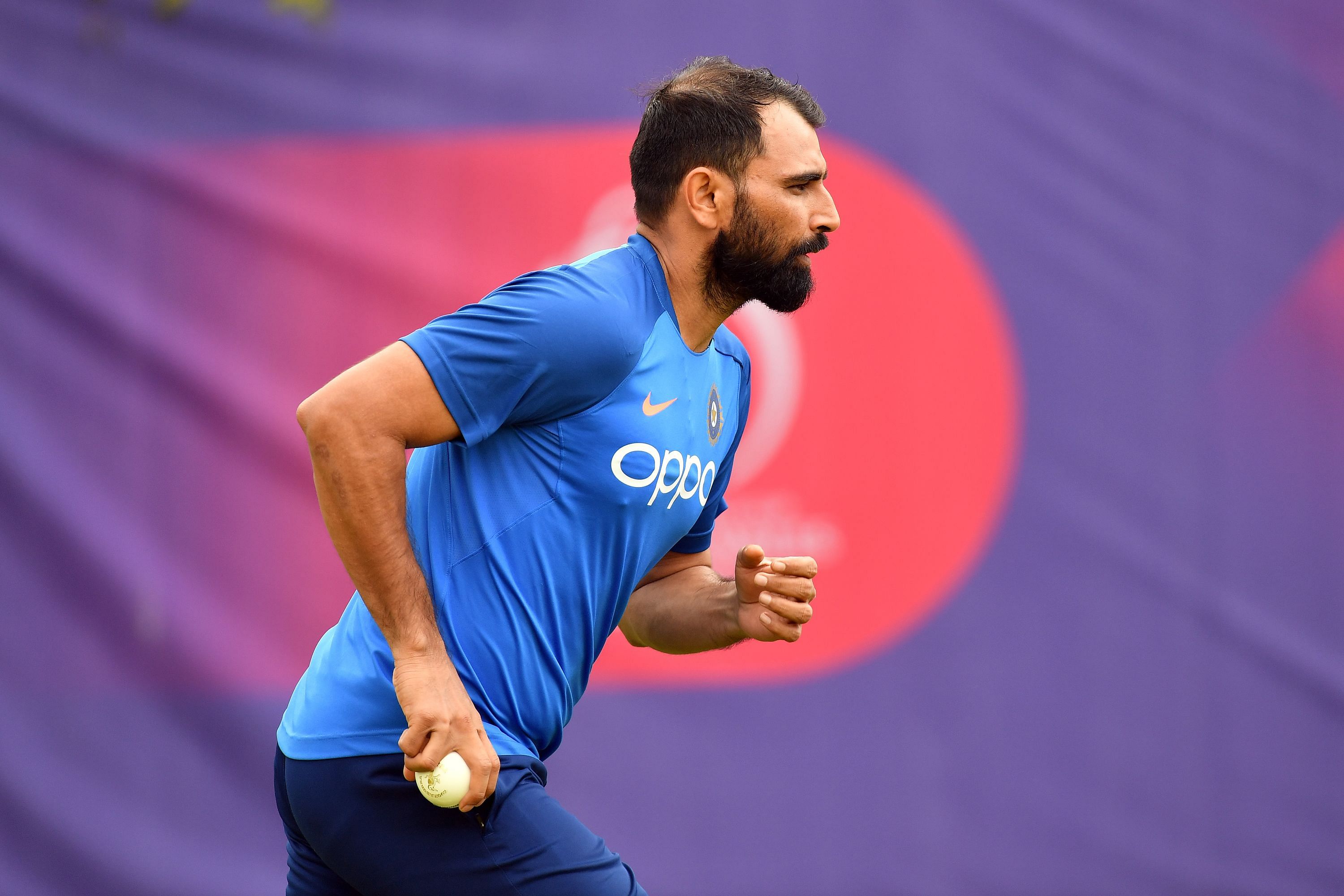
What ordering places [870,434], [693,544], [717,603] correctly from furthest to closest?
1. [870,434]
2. [693,544]
3. [717,603]

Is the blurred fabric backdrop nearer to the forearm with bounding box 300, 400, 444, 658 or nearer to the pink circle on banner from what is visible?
the pink circle on banner

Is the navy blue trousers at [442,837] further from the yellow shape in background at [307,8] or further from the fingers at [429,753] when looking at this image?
the yellow shape in background at [307,8]

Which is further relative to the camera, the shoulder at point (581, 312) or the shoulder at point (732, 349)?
the shoulder at point (732, 349)

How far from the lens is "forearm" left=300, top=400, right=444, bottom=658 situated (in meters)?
1.58

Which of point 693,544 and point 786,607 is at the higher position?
point 693,544

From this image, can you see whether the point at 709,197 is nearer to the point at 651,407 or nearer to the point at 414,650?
the point at 651,407

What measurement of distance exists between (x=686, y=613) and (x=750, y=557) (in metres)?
0.29

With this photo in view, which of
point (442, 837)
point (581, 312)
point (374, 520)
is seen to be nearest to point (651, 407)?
point (581, 312)

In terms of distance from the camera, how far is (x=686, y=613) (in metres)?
2.21

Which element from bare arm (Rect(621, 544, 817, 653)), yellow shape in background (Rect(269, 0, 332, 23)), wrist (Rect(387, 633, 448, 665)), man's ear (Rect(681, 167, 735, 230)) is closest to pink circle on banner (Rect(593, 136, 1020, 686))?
bare arm (Rect(621, 544, 817, 653))

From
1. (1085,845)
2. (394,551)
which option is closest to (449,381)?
(394,551)

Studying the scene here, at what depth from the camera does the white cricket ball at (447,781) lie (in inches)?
61.2

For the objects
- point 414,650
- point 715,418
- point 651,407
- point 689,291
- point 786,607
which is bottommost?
point 414,650

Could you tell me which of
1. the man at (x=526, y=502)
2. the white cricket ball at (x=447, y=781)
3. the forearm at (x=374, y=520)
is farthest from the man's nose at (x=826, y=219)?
the white cricket ball at (x=447, y=781)
